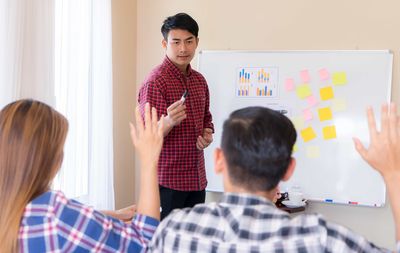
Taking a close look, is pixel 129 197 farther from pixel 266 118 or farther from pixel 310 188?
pixel 266 118

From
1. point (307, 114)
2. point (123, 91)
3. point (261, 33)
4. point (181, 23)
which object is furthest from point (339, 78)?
point (123, 91)

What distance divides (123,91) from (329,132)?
1.63 meters

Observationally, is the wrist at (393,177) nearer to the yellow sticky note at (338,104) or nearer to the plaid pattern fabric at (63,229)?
the plaid pattern fabric at (63,229)

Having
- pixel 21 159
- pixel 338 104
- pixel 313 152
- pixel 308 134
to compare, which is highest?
pixel 338 104

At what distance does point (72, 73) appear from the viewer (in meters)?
2.65

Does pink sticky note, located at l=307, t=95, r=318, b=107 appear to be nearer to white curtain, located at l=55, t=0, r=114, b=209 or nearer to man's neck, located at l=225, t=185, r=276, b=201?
white curtain, located at l=55, t=0, r=114, b=209

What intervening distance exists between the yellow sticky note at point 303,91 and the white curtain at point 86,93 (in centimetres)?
137

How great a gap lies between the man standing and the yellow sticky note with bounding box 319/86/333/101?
3.40ft

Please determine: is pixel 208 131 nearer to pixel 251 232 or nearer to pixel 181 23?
pixel 181 23

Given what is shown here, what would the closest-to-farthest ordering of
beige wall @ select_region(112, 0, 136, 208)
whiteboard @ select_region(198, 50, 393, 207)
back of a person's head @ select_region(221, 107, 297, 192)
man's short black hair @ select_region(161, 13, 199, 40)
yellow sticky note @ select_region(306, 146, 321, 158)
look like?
back of a person's head @ select_region(221, 107, 297, 192)
man's short black hair @ select_region(161, 13, 199, 40)
whiteboard @ select_region(198, 50, 393, 207)
yellow sticky note @ select_region(306, 146, 321, 158)
beige wall @ select_region(112, 0, 136, 208)

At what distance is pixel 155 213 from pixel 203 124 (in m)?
1.35

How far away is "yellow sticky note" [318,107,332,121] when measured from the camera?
9.69ft

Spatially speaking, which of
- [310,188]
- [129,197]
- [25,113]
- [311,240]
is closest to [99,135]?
[129,197]

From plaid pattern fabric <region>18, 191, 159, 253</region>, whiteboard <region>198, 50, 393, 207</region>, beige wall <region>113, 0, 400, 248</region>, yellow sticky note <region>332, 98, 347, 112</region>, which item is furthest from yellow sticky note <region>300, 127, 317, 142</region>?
plaid pattern fabric <region>18, 191, 159, 253</region>
